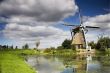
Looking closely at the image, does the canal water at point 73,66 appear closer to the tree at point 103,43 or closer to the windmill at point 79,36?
the windmill at point 79,36

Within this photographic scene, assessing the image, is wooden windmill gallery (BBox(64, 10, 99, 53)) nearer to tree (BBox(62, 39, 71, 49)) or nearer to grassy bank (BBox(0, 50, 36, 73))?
tree (BBox(62, 39, 71, 49))

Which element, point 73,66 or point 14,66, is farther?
point 73,66

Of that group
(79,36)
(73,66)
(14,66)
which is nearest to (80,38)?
(79,36)

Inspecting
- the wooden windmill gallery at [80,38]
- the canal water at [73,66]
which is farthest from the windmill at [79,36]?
the canal water at [73,66]

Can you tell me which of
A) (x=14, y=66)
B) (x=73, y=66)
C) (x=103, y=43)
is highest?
(x=103, y=43)

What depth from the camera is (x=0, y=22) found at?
1069 cm

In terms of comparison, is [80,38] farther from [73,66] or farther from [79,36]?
[73,66]

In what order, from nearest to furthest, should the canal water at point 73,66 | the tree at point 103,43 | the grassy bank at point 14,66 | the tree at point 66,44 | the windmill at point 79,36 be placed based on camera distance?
the grassy bank at point 14,66
the canal water at point 73,66
the windmill at point 79,36
the tree at point 103,43
the tree at point 66,44

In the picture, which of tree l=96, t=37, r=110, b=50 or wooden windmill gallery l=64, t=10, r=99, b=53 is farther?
tree l=96, t=37, r=110, b=50

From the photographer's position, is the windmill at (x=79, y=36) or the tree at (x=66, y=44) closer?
the windmill at (x=79, y=36)

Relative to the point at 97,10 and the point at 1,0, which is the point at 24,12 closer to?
the point at 1,0

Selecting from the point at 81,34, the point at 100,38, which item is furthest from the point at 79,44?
the point at 100,38

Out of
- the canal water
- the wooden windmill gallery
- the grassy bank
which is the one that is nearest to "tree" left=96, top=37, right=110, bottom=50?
the wooden windmill gallery

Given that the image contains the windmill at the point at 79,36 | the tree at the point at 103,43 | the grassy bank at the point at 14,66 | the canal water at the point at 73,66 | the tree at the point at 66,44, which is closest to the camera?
the grassy bank at the point at 14,66
